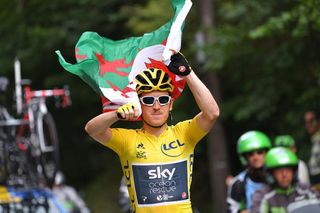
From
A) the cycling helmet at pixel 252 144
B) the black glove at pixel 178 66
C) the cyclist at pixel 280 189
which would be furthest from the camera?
the cycling helmet at pixel 252 144

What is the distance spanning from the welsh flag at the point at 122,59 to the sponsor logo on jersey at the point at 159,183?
0.52 metres

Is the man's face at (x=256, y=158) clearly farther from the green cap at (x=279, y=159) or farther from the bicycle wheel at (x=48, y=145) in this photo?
the bicycle wheel at (x=48, y=145)

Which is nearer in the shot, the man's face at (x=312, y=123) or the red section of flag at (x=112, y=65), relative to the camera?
the red section of flag at (x=112, y=65)

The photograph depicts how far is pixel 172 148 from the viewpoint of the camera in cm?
662

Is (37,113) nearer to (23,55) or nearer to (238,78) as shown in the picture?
(238,78)

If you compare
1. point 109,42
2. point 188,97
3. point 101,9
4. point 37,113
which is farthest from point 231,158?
point 109,42

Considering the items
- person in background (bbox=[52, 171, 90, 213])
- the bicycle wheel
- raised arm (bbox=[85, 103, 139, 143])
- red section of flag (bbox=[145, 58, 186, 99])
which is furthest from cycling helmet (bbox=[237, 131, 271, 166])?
person in background (bbox=[52, 171, 90, 213])

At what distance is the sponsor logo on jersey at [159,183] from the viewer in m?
6.53

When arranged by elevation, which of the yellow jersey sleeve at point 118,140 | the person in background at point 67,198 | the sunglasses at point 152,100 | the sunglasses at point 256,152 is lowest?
the person in background at point 67,198

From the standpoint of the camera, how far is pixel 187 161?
21.8 ft

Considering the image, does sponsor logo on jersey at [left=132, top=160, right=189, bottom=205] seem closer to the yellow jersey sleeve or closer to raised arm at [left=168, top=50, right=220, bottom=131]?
the yellow jersey sleeve

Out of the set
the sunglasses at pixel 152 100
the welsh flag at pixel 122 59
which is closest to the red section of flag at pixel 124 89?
the welsh flag at pixel 122 59

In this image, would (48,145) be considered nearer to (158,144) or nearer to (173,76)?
(173,76)

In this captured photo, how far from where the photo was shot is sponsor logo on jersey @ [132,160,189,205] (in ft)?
21.4
